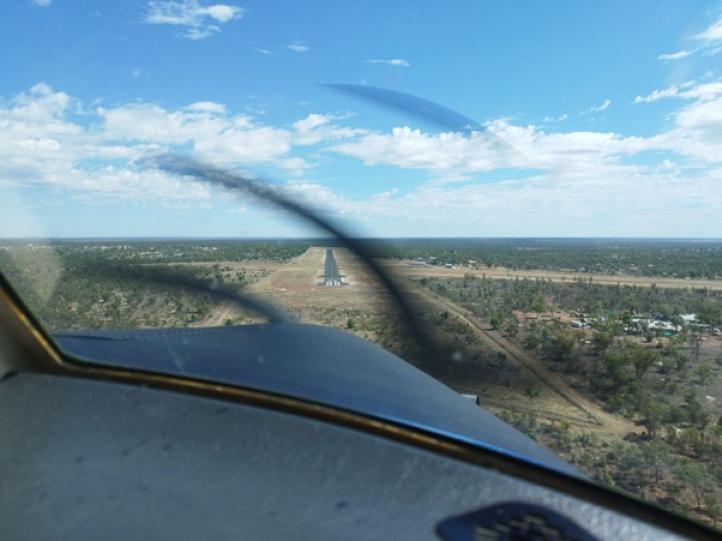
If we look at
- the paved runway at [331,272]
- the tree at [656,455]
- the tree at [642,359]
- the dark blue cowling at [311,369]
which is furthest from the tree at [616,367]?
the paved runway at [331,272]

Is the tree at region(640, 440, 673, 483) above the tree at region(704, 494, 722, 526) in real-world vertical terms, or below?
above

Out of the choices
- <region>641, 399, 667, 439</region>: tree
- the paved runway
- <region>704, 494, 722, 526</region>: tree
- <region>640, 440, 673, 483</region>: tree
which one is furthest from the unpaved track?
<region>704, 494, 722, 526</region>: tree

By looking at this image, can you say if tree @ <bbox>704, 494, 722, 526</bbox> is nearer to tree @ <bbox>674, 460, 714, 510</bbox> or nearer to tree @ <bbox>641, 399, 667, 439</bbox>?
tree @ <bbox>674, 460, 714, 510</bbox>

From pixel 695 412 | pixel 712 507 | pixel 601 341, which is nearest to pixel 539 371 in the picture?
pixel 601 341

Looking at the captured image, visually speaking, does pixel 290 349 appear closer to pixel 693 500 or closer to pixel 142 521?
pixel 142 521

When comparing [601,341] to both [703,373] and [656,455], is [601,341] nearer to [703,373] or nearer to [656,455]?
[703,373]

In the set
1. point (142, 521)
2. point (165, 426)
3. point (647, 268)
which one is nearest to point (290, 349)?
point (165, 426)
